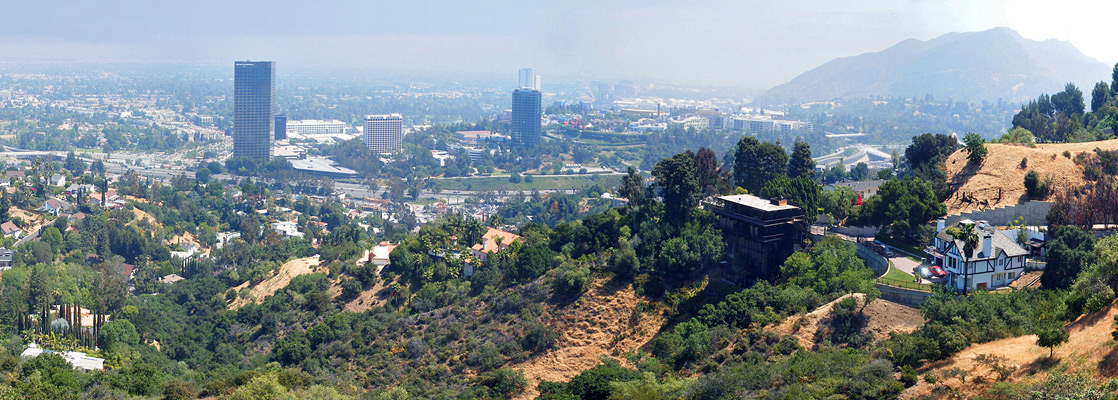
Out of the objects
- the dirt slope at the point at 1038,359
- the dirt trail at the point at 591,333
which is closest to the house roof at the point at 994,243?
the dirt slope at the point at 1038,359

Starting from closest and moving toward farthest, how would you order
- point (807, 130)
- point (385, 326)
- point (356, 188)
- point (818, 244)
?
point (818, 244)
point (385, 326)
point (356, 188)
point (807, 130)

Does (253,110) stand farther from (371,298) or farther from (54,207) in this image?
(371,298)

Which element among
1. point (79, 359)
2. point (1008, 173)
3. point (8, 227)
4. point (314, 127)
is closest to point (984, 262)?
point (1008, 173)

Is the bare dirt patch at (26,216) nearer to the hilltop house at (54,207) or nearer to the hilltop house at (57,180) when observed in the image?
the hilltop house at (54,207)

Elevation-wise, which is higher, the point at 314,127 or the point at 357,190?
the point at 314,127

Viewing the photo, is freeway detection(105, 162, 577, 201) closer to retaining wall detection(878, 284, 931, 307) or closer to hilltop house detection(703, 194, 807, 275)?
hilltop house detection(703, 194, 807, 275)

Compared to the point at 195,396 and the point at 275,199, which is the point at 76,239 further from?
the point at 195,396

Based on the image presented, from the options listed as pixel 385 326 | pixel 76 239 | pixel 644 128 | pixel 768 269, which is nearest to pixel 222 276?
pixel 76 239
